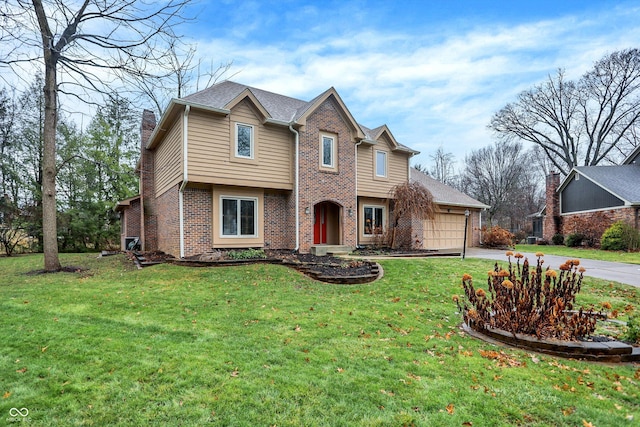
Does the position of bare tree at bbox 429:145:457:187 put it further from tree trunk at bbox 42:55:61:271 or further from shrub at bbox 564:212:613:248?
tree trunk at bbox 42:55:61:271

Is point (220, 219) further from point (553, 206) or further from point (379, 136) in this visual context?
point (553, 206)

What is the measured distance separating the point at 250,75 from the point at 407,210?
1273 cm

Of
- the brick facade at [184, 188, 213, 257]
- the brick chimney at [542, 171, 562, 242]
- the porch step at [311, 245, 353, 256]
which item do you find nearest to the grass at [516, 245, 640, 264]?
the brick chimney at [542, 171, 562, 242]

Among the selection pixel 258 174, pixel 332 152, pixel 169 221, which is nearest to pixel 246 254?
pixel 258 174

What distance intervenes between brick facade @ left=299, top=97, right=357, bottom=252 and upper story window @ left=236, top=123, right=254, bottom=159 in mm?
2015

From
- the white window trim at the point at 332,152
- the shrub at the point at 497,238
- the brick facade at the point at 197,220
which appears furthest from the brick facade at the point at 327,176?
the shrub at the point at 497,238

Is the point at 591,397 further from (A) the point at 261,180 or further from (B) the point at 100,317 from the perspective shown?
(A) the point at 261,180

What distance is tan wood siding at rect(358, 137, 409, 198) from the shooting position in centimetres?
1548

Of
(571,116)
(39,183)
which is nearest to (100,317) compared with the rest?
(39,183)

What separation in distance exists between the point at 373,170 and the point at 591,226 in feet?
52.1

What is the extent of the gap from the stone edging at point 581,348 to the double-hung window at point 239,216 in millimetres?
9682

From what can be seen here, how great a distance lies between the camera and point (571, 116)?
31516 mm

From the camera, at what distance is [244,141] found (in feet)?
40.0

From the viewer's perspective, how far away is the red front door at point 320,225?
14602mm
